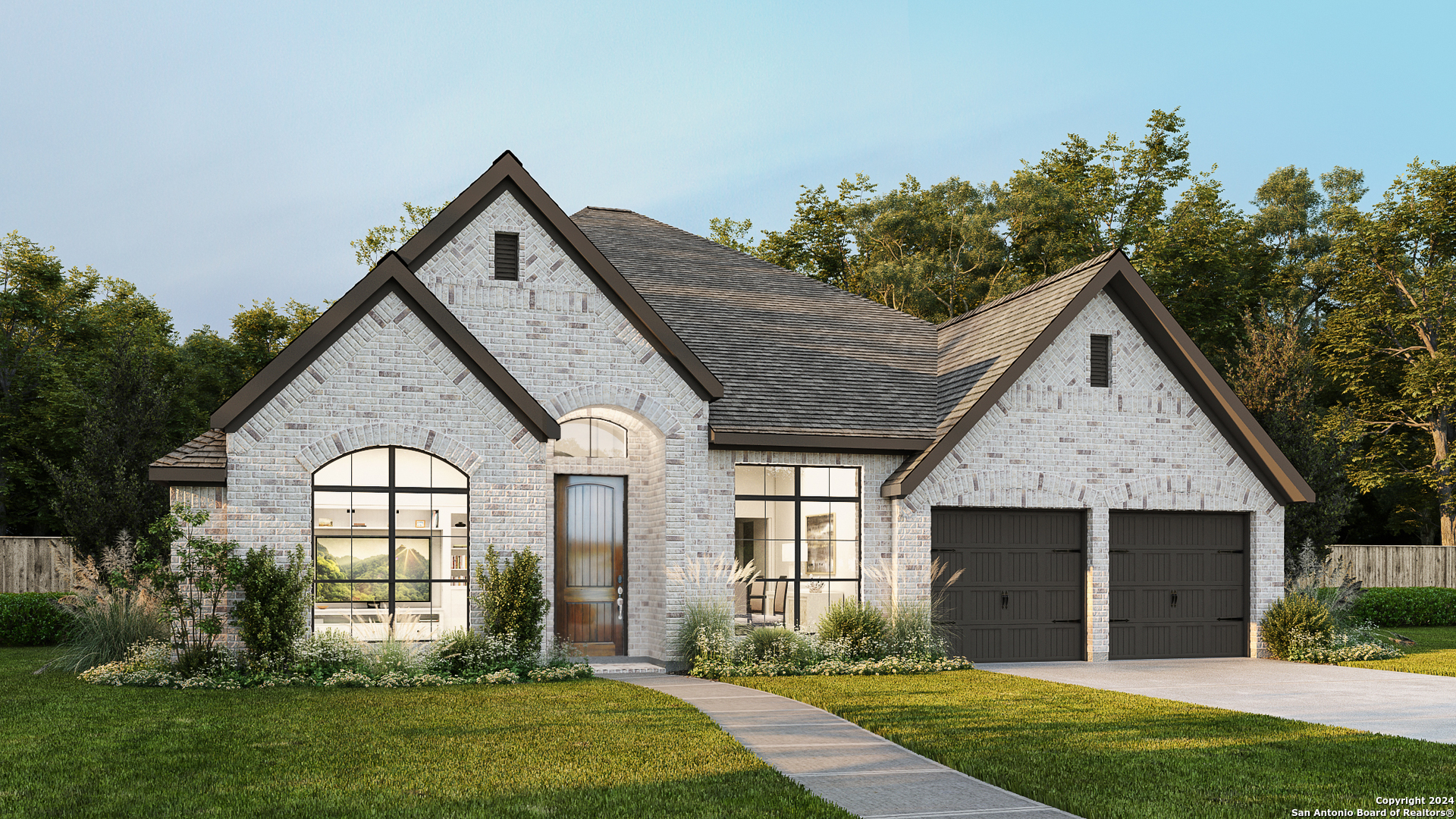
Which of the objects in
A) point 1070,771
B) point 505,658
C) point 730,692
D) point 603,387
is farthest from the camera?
point 603,387

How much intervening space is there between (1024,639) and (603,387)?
729 cm

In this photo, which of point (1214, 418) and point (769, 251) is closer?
point (1214, 418)

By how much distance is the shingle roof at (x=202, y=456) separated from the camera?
13.4 metres

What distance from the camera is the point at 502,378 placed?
567 inches

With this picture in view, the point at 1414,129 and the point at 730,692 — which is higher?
the point at 1414,129

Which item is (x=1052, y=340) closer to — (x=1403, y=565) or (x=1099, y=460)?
(x=1099, y=460)

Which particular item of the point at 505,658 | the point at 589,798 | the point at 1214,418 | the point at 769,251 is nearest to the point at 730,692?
the point at 505,658

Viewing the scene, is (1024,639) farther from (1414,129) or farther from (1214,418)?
(1414,129)

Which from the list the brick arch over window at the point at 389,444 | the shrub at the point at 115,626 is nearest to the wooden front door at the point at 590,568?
the brick arch over window at the point at 389,444

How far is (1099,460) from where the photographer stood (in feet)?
56.5

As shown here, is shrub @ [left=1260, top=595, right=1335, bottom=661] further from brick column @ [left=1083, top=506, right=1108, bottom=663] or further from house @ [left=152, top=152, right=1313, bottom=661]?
brick column @ [left=1083, top=506, right=1108, bottom=663]

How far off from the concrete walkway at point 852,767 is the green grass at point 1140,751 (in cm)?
24

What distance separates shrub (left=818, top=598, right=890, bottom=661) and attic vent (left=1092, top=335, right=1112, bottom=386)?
5.30 meters

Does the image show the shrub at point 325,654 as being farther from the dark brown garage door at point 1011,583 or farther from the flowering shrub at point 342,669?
the dark brown garage door at point 1011,583
